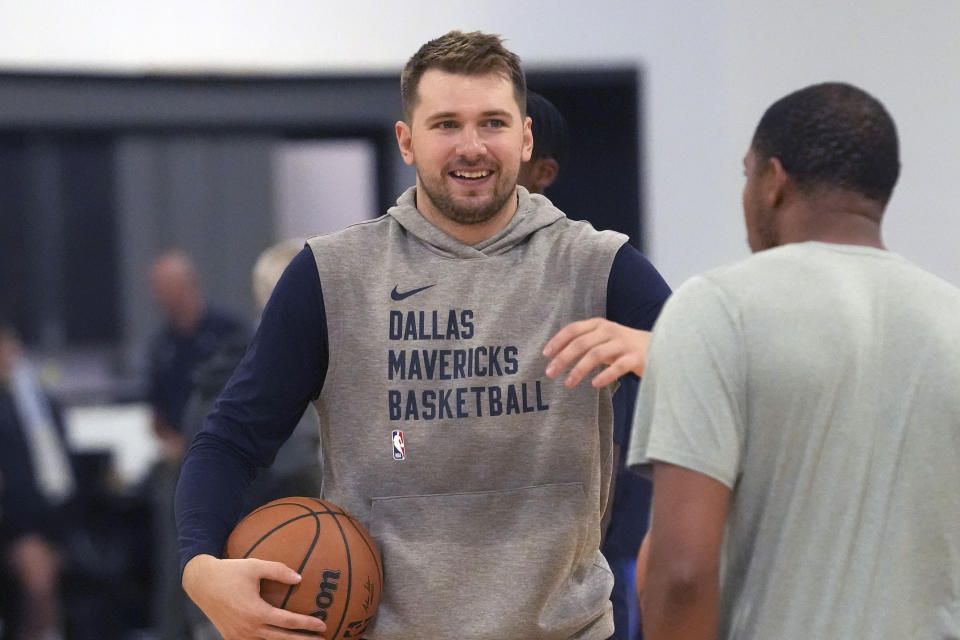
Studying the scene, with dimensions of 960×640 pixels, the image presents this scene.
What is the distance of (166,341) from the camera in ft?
18.8

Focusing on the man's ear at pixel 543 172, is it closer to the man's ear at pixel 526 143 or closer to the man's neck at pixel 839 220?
the man's ear at pixel 526 143

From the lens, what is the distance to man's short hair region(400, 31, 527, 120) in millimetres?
2256

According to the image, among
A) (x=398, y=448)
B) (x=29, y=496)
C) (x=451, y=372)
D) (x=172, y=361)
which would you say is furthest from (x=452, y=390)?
(x=29, y=496)

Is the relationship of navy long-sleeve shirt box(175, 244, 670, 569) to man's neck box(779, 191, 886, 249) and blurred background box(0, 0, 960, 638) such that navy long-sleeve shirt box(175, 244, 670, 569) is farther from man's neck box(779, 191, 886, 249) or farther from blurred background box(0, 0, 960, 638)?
blurred background box(0, 0, 960, 638)

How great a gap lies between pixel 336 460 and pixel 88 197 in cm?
424

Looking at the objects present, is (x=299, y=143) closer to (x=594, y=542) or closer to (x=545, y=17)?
(x=545, y=17)

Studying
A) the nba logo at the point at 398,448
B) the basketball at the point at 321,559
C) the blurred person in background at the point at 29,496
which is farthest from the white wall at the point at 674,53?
the basketball at the point at 321,559

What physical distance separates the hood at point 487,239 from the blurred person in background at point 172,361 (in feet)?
10.4

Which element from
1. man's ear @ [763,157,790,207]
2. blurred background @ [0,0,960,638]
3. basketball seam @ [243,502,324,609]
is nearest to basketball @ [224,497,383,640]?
basketball seam @ [243,502,324,609]

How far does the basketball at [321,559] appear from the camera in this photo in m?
2.04

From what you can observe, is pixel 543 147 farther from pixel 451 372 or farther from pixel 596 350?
pixel 596 350

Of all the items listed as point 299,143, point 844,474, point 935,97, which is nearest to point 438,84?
point 844,474

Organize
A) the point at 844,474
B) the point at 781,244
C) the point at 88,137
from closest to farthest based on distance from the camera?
the point at 844,474
the point at 781,244
the point at 88,137

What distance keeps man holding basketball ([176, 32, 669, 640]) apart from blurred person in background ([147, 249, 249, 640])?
3.18m
